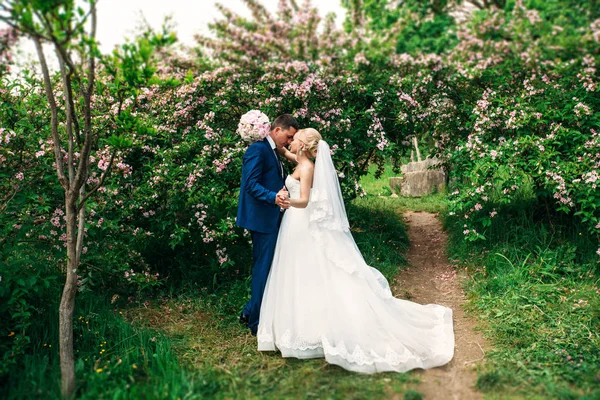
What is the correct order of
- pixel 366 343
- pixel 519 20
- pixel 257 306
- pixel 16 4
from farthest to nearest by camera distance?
pixel 519 20
pixel 257 306
pixel 366 343
pixel 16 4

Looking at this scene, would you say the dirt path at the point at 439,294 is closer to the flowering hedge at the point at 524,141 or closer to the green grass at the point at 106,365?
the flowering hedge at the point at 524,141

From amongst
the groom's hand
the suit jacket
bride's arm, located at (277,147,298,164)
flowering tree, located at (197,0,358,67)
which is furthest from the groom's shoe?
flowering tree, located at (197,0,358,67)

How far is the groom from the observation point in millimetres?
4492

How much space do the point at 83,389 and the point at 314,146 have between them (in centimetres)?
260

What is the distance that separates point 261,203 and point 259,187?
0.20 metres

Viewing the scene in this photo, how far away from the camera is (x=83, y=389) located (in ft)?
12.1

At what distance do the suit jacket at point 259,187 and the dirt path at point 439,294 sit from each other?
1.83m

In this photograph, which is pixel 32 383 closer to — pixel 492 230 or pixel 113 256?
pixel 113 256

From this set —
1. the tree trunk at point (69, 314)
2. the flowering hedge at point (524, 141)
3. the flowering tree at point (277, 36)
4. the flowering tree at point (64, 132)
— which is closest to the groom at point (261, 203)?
the flowering tree at point (64, 132)

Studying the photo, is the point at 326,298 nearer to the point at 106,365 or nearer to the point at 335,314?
the point at 335,314

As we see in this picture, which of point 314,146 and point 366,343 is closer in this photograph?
point 366,343

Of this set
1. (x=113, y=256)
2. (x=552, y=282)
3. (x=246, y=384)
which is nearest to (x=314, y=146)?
(x=246, y=384)

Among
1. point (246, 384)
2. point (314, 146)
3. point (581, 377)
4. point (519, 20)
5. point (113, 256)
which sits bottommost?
point (581, 377)

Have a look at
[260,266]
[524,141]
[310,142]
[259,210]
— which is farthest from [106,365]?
[524,141]
